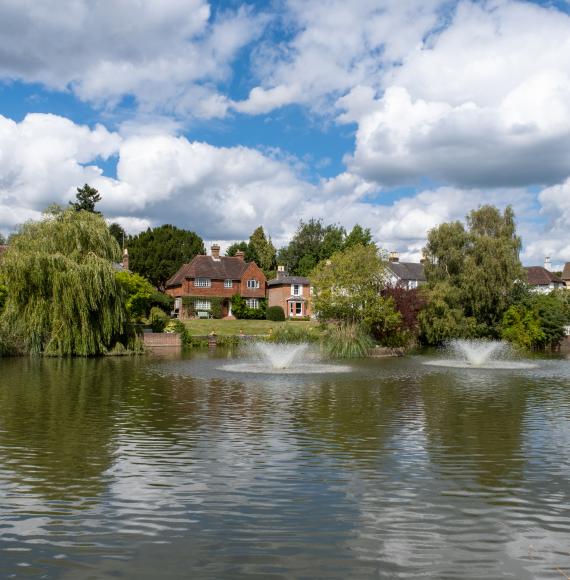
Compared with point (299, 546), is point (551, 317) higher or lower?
higher

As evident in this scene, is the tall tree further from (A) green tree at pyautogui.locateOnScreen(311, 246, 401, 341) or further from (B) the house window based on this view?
(A) green tree at pyautogui.locateOnScreen(311, 246, 401, 341)

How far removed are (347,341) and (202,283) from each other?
1521 inches

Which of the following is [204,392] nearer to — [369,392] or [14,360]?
[369,392]

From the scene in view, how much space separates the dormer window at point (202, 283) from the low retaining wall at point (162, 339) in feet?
82.6

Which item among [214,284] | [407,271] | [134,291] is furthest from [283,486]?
[407,271]

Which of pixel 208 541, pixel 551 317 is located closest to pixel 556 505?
pixel 208 541

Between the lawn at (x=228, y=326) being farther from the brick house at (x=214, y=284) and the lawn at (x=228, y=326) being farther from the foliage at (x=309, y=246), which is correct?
the foliage at (x=309, y=246)

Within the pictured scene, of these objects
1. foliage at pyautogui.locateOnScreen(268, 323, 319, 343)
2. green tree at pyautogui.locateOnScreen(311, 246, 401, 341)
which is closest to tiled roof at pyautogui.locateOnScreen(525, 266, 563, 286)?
green tree at pyautogui.locateOnScreen(311, 246, 401, 341)

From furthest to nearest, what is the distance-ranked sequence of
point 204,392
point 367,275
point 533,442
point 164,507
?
point 367,275
point 204,392
point 533,442
point 164,507

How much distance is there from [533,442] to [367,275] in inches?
1372

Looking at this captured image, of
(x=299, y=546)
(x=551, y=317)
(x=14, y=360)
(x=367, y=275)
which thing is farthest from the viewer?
(x=551, y=317)

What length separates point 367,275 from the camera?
50.0 meters

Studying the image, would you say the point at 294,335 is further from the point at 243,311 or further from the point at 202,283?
the point at 202,283

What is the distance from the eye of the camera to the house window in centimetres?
8594
